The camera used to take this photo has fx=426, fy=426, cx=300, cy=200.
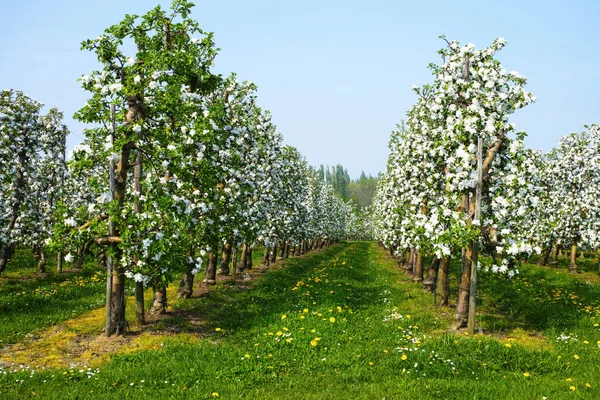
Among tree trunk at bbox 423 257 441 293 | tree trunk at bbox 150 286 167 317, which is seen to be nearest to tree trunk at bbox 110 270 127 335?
tree trunk at bbox 150 286 167 317

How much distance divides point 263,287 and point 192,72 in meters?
11.7

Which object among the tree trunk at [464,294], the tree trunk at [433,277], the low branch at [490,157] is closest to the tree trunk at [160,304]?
the tree trunk at [464,294]

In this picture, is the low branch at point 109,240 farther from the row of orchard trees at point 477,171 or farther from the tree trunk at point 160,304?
the row of orchard trees at point 477,171

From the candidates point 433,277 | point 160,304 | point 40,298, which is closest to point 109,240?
point 160,304

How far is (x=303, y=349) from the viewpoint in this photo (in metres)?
12.6

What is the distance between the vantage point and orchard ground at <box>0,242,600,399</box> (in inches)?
390

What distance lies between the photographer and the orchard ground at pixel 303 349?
9914mm

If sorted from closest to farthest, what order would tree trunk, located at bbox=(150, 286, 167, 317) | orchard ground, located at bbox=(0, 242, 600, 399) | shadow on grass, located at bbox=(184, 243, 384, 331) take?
orchard ground, located at bbox=(0, 242, 600, 399) → shadow on grass, located at bbox=(184, 243, 384, 331) → tree trunk, located at bbox=(150, 286, 167, 317)

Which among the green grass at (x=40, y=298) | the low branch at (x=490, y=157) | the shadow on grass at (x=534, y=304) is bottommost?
the green grass at (x=40, y=298)

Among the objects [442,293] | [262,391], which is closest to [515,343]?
[442,293]

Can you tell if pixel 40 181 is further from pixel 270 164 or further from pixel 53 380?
pixel 53 380

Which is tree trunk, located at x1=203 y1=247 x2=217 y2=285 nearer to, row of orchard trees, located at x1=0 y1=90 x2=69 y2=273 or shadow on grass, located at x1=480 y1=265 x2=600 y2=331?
row of orchard trees, located at x1=0 y1=90 x2=69 y2=273

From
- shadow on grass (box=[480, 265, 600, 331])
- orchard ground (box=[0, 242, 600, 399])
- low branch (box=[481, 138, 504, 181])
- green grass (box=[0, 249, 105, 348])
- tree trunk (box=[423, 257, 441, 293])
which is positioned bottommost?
green grass (box=[0, 249, 105, 348])

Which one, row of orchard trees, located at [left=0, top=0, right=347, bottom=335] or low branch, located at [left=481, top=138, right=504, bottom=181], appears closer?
row of orchard trees, located at [left=0, top=0, right=347, bottom=335]
